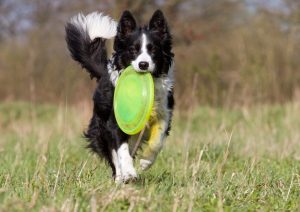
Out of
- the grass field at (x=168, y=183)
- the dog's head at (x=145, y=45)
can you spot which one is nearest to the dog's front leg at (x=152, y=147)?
the grass field at (x=168, y=183)

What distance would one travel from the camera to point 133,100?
5559 millimetres

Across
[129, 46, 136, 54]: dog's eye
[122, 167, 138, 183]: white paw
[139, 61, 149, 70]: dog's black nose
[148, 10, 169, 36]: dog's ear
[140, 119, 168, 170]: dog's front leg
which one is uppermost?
[148, 10, 169, 36]: dog's ear

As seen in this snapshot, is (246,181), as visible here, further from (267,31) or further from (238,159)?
(267,31)

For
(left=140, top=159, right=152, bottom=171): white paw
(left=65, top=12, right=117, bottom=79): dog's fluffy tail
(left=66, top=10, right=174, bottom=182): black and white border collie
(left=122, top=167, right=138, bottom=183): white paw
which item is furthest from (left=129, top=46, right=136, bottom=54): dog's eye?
(left=122, top=167, right=138, bottom=183): white paw

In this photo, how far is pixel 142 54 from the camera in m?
5.65

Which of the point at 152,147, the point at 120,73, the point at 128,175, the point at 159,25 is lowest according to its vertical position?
the point at 128,175

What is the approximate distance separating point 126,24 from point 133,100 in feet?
2.97

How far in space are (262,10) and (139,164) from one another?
15364 mm

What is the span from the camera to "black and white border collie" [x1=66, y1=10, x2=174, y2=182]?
559 cm

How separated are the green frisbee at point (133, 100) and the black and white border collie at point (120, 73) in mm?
106

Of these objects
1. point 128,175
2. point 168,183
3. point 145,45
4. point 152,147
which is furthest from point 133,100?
point 168,183

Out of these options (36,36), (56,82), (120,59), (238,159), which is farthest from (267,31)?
(120,59)

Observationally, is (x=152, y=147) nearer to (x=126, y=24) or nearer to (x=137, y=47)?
(x=137, y=47)

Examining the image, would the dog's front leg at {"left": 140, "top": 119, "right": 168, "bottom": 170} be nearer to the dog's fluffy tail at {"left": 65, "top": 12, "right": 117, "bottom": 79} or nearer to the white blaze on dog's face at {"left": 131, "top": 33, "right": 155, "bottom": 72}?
the white blaze on dog's face at {"left": 131, "top": 33, "right": 155, "bottom": 72}
